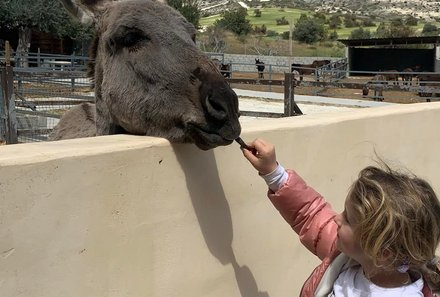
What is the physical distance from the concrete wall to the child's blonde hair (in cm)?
93

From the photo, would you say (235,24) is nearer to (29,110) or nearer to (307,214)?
(29,110)

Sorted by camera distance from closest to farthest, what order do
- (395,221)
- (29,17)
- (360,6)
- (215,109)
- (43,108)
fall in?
(395,221) < (215,109) < (43,108) < (29,17) < (360,6)

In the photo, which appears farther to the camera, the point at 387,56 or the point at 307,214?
the point at 387,56

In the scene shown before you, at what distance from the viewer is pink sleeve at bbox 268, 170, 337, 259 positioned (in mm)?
2650

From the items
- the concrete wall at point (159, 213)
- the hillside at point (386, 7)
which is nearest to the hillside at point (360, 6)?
the hillside at point (386, 7)

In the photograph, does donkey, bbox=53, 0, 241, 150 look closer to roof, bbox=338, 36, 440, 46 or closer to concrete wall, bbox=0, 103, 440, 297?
concrete wall, bbox=0, 103, 440, 297

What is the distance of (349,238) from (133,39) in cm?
182

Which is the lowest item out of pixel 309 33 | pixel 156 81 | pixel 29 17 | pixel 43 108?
pixel 43 108

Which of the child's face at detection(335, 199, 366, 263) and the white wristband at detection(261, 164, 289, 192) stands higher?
the white wristband at detection(261, 164, 289, 192)

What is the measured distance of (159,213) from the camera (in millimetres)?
2584

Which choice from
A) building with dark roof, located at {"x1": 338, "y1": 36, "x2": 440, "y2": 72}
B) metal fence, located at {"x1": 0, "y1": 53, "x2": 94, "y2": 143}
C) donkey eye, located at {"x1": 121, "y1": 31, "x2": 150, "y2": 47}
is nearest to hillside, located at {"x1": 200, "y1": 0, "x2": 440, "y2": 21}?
building with dark roof, located at {"x1": 338, "y1": 36, "x2": 440, "y2": 72}

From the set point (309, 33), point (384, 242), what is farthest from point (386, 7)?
point (384, 242)

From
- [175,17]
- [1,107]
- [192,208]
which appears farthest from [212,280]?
[1,107]

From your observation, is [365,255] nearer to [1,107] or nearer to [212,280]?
[212,280]
